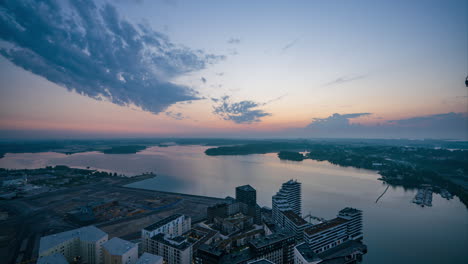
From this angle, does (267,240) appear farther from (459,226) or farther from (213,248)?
(459,226)

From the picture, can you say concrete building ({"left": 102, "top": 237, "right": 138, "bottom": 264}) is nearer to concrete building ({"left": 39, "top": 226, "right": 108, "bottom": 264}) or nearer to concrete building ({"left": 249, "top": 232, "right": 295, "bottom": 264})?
concrete building ({"left": 39, "top": 226, "right": 108, "bottom": 264})

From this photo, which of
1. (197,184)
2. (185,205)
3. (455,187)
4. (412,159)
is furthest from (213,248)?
(412,159)

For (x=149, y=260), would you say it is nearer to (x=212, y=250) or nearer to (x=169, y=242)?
(x=169, y=242)

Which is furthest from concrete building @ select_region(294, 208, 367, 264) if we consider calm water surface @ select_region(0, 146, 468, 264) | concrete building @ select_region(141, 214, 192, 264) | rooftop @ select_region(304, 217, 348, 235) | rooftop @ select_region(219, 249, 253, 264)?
concrete building @ select_region(141, 214, 192, 264)

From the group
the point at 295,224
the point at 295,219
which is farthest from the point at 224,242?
the point at 295,219

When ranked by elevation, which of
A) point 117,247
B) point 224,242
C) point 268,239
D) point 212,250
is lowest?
point 224,242

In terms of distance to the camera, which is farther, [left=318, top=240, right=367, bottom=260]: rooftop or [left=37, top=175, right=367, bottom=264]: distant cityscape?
[left=318, top=240, right=367, bottom=260]: rooftop
